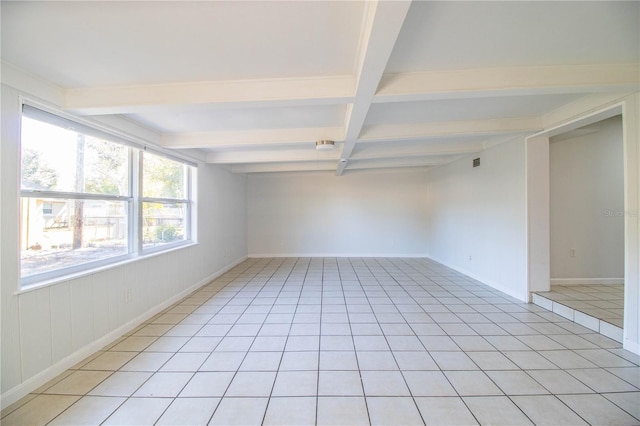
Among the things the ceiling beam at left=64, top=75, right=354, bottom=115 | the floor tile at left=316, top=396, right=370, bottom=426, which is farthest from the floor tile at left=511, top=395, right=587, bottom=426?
the ceiling beam at left=64, top=75, right=354, bottom=115

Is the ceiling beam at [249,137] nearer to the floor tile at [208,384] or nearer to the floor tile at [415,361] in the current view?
the floor tile at [415,361]

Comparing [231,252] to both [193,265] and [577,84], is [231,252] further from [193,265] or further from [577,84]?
[577,84]

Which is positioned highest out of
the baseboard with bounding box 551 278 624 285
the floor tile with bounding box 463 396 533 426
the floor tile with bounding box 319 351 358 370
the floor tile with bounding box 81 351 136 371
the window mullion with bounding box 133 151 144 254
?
the window mullion with bounding box 133 151 144 254

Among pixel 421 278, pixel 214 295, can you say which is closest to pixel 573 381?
pixel 421 278

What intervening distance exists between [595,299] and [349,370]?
3374 mm

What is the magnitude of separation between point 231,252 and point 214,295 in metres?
2.04

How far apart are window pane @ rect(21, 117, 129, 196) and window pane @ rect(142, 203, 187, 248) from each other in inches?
18.5

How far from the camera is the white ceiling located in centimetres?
132

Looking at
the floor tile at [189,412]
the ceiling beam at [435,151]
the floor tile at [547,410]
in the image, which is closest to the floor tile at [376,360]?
the floor tile at [547,410]

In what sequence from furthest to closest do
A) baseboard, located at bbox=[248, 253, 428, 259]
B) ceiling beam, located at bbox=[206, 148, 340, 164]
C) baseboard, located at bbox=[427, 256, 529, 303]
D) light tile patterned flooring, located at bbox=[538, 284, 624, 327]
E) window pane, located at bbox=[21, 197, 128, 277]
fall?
baseboard, located at bbox=[248, 253, 428, 259] < ceiling beam, located at bbox=[206, 148, 340, 164] < baseboard, located at bbox=[427, 256, 529, 303] < light tile patterned flooring, located at bbox=[538, 284, 624, 327] < window pane, located at bbox=[21, 197, 128, 277]

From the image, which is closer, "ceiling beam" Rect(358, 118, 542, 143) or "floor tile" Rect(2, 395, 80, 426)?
"floor tile" Rect(2, 395, 80, 426)

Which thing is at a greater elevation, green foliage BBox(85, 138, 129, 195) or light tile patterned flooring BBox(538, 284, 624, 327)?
green foliage BBox(85, 138, 129, 195)

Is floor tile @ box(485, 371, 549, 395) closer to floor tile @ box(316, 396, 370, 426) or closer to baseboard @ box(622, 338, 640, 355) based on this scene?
floor tile @ box(316, 396, 370, 426)

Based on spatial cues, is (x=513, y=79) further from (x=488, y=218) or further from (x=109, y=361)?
(x=109, y=361)
